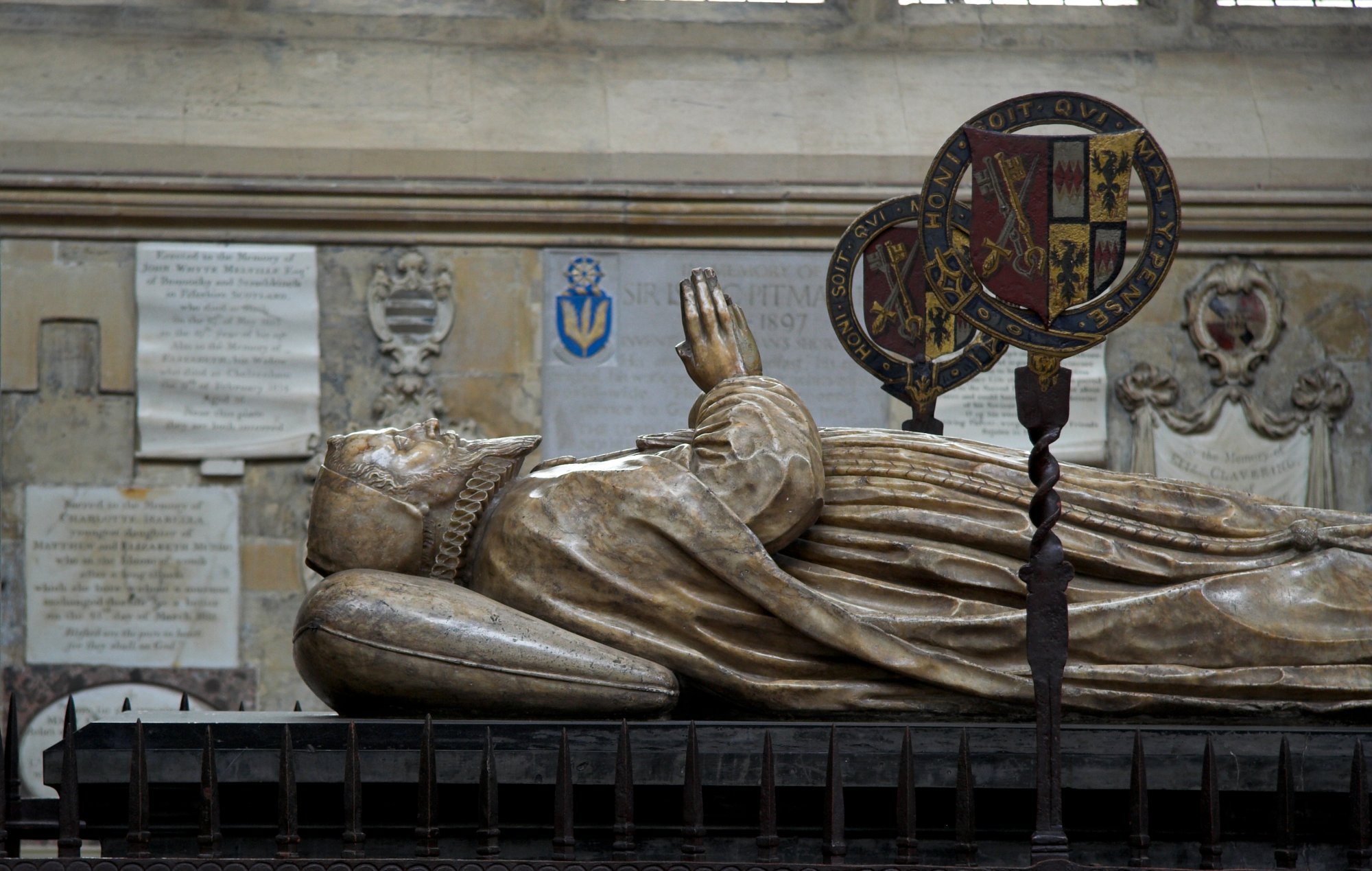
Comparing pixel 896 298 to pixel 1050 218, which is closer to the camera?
pixel 1050 218

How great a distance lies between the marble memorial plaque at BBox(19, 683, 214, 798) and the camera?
656 centimetres

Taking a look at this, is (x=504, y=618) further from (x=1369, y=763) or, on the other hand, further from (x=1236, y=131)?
(x=1236, y=131)

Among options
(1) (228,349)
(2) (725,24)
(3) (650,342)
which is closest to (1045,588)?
(3) (650,342)

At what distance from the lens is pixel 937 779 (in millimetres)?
2830

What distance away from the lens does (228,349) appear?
7.00 m

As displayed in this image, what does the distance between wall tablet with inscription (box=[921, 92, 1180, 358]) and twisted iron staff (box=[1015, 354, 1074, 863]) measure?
2.5 inches

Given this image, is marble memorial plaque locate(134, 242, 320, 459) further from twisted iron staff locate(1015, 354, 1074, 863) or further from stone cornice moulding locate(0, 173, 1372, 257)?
twisted iron staff locate(1015, 354, 1074, 863)

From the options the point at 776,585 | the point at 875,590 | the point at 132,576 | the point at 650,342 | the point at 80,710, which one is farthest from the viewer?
the point at 650,342

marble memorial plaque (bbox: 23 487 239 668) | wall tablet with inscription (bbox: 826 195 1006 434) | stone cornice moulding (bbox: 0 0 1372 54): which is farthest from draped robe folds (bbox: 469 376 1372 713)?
stone cornice moulding (bbox: 0 0 1372 54)

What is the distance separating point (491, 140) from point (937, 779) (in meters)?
4.79

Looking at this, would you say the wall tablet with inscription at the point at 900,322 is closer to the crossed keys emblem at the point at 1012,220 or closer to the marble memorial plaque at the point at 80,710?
the crossed keys emblem at the point at 1012,220

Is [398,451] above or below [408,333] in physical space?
below

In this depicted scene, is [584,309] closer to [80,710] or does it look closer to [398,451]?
[80,710]

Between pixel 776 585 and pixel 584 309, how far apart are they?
13.3 feet
